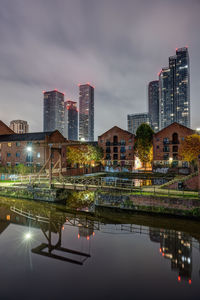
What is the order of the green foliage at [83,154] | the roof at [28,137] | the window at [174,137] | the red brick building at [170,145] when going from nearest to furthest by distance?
the roof at [28,137], the green foliage at [83,154], the red brick building at [170,145], the window at [174,137]

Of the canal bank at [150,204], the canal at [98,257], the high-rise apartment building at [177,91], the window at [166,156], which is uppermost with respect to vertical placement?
the high-rise apartment building at [177,91]

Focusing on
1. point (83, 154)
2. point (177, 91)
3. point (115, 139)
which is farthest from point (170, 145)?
point (177, 91)

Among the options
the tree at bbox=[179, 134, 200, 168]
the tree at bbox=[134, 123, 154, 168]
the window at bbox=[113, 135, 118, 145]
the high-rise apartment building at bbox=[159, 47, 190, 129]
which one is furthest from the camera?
the high-rise apartment building at bbox=[159, 47, 190, 129]

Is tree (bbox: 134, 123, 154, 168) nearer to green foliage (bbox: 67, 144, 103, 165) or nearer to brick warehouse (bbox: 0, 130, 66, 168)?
green foliage (bbox: 67, 144, 103, 165)

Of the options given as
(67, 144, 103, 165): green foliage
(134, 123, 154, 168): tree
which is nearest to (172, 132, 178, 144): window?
(134, 123, 154, 168): tree

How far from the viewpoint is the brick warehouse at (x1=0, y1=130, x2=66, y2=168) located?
37812 millimetres

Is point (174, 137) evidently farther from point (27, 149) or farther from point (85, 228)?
point (85, 228)

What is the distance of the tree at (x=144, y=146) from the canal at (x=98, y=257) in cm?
3429

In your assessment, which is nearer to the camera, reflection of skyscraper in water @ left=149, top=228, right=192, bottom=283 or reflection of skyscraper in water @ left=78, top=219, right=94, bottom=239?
reflection of skyscraper in water @ left=149, top=228, right=192, bottom=283

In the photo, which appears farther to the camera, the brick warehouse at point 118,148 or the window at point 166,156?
the brick warehouse at point 118,148

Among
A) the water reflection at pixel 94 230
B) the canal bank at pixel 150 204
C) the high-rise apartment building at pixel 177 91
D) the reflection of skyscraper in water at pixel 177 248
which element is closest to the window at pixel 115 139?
the canal bank at pixel 150 204

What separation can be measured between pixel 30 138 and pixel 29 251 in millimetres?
32616

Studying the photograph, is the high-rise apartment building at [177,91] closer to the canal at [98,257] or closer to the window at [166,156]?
the window at [166,156]

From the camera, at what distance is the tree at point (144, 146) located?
1902 inches
